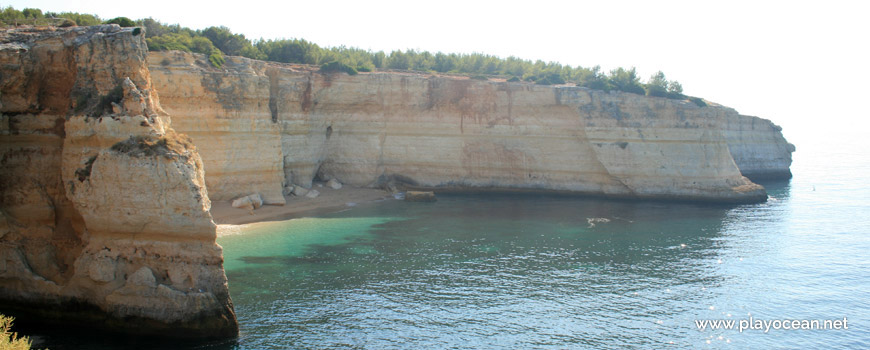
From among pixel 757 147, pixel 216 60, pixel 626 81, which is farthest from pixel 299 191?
pixel 757 147

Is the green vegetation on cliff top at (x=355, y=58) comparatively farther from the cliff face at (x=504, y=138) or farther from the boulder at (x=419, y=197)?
the boulder at (x=419, y=197)

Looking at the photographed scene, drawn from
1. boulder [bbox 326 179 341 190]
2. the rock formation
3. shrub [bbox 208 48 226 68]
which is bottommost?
boulder [bbox 326 179 341 190]

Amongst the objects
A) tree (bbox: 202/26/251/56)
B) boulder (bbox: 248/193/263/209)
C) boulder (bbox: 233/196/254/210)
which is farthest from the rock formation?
tree (bbox: 202/26/251/56)

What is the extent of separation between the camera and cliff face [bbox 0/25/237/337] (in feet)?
49.5

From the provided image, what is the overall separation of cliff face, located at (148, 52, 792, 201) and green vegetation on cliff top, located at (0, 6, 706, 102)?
251cm

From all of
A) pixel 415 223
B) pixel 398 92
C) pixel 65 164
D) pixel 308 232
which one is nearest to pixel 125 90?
pixel 65 164

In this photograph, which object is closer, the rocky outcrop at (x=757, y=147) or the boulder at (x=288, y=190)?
the boulder at (x=288, y=190)

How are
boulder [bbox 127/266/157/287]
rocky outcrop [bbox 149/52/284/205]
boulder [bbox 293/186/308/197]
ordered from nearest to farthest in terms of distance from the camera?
1. boulder [bbox 127/266/157/287]
2. rocky outcrop [bbox 149/52/284/205]
3. boulder [bbox 293/186/308/197]

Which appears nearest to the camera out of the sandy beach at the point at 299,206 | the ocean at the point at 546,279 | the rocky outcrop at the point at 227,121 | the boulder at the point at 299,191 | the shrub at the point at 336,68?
the ocean at the point at 546,279

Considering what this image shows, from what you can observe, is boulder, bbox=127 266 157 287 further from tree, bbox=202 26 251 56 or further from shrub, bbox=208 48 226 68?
tree, bbox=202 26 251 56

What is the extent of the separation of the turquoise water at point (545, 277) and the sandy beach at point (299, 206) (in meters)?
1.60

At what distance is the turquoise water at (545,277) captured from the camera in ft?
53.7

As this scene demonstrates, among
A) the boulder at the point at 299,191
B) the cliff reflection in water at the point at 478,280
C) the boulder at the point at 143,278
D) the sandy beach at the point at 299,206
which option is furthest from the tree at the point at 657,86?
the boulder at the point at 143,278

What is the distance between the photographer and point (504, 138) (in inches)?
1681
